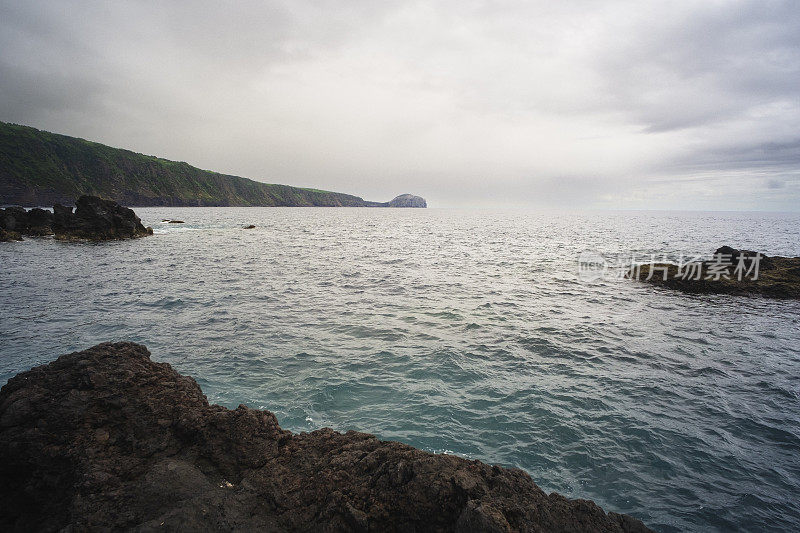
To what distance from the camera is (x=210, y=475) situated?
4.67 metres

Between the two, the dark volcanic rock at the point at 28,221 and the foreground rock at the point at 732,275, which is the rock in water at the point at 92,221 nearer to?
the dark volcanic rock at the point at 28,221

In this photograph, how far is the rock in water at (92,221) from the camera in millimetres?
45375

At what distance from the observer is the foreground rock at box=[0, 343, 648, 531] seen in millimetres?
3877

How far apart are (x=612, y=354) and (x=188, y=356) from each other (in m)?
14.7

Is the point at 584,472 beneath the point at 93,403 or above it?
beneath

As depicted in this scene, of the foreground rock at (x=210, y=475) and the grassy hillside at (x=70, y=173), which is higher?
the grassy hillside at (x=70, y=173)

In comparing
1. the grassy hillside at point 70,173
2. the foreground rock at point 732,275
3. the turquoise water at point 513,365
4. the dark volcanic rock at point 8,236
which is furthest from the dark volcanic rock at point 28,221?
the grassy hillside at point 70,173

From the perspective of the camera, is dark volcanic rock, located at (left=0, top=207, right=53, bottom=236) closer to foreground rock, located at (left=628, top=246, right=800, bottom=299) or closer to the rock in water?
the rock in water

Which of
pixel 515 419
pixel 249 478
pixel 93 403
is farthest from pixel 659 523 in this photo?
pixel 93 403

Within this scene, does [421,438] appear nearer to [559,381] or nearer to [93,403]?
[559,381]

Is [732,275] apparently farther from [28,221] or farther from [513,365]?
[28,221]

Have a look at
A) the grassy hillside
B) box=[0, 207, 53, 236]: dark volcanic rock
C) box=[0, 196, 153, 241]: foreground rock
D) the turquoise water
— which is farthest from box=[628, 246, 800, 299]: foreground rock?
the grassy hillside

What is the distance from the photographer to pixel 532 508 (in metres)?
3.97

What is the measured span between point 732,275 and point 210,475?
3077cm
